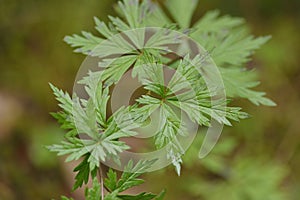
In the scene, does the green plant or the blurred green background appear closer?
the green plant

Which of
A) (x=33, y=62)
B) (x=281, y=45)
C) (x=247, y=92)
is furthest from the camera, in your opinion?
(x=281, y=45)

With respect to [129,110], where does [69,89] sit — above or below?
above

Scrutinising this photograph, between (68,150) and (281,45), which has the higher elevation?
(281,45)

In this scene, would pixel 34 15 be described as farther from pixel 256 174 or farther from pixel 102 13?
pixel 256 174

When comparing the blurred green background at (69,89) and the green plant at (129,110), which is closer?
the green plant at (129,110)

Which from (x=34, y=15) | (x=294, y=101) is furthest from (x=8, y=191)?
(x=294, y=101)

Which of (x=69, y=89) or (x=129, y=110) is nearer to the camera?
(x=129, y=110)

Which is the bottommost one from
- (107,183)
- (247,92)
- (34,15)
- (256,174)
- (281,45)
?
(256,174)

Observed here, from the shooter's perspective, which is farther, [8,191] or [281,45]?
[281,45]
